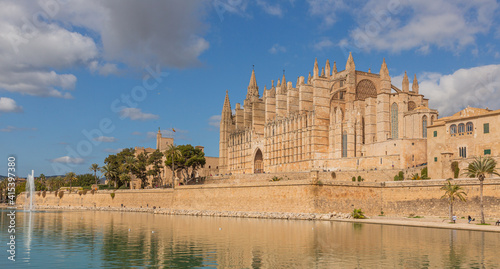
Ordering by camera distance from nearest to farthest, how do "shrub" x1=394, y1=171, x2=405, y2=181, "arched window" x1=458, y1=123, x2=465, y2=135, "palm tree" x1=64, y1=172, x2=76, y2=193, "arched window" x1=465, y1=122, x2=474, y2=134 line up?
"arched window" x1=465, y1=122, x2=474, y2=134, "arched window" x1=458, y1=123, x2=465, y2=135, "shrub" x1=394, y1=171, x2=405, y2=181, "palm tree" x1=64, y1=172, x2=76, y2=193

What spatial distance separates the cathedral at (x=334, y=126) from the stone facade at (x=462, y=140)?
236 inches

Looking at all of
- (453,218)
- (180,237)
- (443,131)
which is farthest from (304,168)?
(180,237)

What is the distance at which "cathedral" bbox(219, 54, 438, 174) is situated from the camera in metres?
54.3

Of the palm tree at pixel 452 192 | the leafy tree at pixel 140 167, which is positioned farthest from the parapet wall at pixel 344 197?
the leafy tree at pixel 140 167

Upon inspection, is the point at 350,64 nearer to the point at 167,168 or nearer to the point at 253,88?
the point at 253,88

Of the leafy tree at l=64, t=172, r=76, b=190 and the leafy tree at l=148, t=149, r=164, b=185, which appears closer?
the leafy tree at l=148, t=149, r=164, b=185

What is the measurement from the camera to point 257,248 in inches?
947

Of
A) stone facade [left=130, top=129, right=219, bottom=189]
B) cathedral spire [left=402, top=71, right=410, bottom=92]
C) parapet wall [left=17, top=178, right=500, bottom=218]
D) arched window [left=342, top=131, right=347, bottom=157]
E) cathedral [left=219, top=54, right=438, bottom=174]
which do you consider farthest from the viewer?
stone facade [left=130, top=129, right=219, bottom=189]

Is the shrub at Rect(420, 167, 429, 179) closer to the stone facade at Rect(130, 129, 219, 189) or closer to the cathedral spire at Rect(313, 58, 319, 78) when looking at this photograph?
the cathedral spire at Rect(313, 58, 319, 78)

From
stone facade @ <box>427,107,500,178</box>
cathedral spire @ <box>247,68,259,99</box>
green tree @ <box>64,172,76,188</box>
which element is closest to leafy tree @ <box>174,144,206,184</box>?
cathedral spire @ <box>247,68,259,99</box>

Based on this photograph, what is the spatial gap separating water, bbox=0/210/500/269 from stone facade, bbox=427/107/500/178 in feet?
40.8

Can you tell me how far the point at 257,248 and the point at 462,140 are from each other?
27.4m

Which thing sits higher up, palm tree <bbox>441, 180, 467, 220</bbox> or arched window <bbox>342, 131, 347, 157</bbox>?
arched window <bbox>342, 131, 347, 157</bbox>

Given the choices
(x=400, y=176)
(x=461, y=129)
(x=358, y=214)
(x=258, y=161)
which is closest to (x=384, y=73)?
(x=400, y=176)
